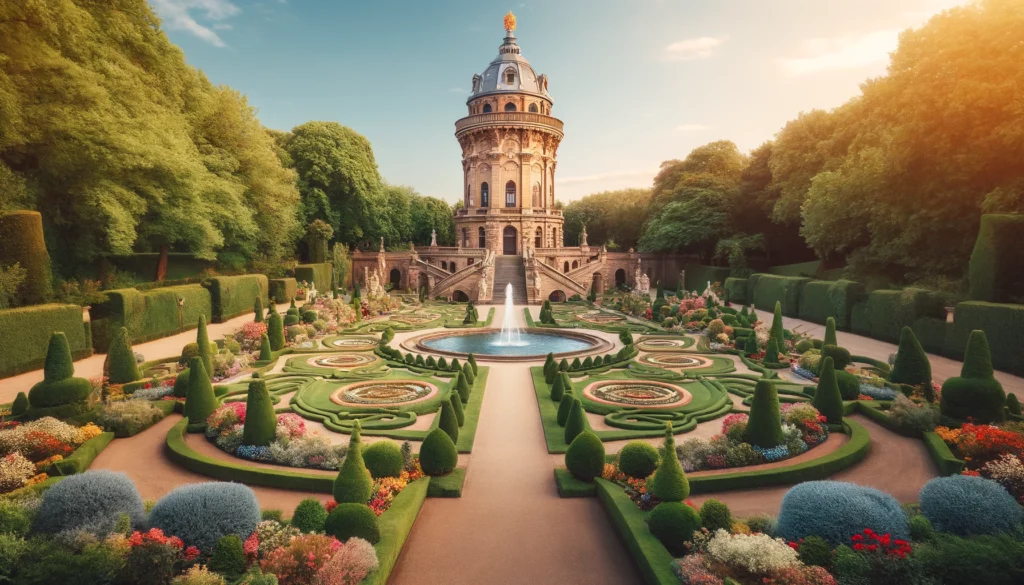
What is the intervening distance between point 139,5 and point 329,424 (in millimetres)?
23693

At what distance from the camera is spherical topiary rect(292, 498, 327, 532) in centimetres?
852

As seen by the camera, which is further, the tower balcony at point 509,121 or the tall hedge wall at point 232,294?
the tower balcony at point 509,121

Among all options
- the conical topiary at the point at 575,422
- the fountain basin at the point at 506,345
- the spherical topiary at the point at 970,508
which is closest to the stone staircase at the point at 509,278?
the fountain basin at the point at 506,345

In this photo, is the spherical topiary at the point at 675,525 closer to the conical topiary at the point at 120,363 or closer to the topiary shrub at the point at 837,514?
the topiary shrub at the point at 837,514

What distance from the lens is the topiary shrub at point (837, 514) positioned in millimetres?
7730

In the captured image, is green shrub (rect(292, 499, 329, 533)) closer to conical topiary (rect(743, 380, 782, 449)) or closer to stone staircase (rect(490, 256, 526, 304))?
conical topiary (rect(743, 380, 782, 449))

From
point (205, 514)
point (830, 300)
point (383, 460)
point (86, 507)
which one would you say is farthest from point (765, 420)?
point (830, 300)

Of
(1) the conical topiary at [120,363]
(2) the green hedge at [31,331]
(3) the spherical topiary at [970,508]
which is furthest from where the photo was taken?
(2) the green hedge at [31,331]

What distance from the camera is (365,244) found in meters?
65.1

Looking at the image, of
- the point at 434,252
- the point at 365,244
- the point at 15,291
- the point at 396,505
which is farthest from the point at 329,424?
the point at 365,244

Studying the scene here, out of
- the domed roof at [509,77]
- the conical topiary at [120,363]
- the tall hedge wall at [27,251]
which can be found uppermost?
the domed roof at [509,77]

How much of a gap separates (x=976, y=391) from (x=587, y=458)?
9518 millimetres

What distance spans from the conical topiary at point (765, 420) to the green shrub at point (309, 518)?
353 inches

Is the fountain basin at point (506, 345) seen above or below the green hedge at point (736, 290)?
below
